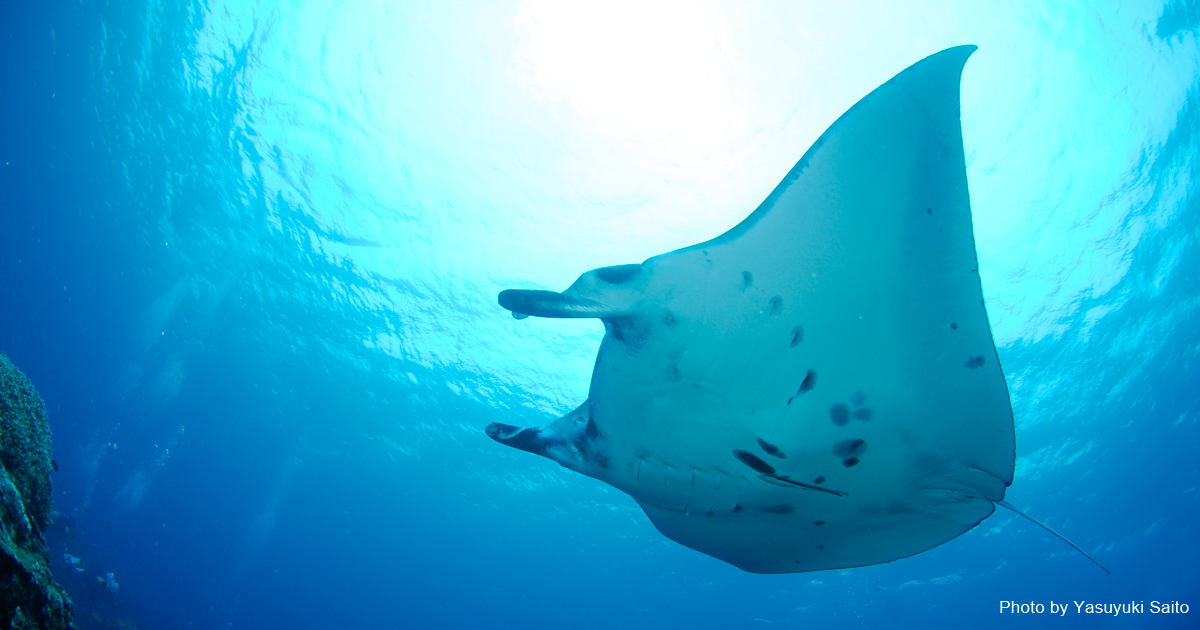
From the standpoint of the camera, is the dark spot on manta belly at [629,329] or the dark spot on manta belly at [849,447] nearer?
the dark spot on manta belly at [629,329]

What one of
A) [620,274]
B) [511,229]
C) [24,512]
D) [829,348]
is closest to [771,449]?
[829,348]

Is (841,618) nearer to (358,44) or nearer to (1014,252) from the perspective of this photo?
(1014,252)

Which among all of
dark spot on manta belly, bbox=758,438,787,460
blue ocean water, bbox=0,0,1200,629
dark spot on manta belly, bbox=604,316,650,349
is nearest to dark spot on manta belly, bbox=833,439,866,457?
dark spot on manta belly, bbox=758,438,787,460

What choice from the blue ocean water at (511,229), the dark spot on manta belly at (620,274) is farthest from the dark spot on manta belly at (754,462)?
the blue ocean water at (511,229)

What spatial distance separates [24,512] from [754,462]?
4.45 m

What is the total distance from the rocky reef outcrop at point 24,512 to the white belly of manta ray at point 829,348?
2479 millimetres

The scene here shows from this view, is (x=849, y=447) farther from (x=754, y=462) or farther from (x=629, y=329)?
(x=629, y=329)

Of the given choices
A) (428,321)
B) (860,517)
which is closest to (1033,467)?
(860,517)

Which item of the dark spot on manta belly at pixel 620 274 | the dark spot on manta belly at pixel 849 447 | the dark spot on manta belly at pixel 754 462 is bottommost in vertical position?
the dark spot on manta belly at pixel 754 462

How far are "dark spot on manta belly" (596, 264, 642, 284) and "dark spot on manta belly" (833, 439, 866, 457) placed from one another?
1.25 metres

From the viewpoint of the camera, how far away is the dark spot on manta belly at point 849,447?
2146mm

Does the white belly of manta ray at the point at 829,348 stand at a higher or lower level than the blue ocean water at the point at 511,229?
lower

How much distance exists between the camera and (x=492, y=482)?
21328 mm

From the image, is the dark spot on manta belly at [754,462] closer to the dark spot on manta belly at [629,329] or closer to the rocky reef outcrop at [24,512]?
the dark spot on manta belly at [629,329]
